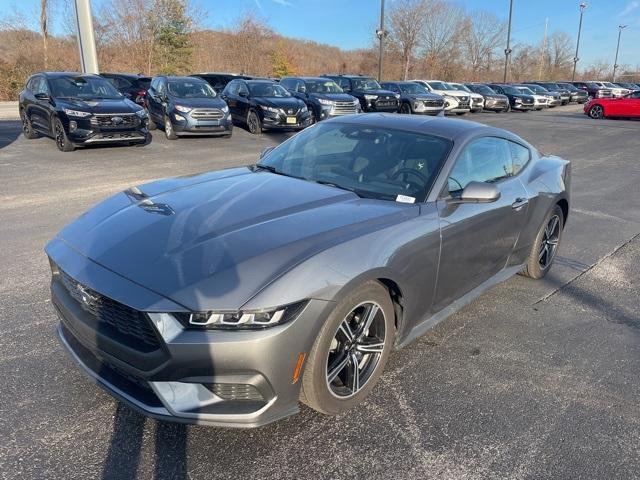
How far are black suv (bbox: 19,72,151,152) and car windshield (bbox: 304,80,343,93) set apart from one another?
26.2ft

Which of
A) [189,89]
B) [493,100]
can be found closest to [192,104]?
[189,89]

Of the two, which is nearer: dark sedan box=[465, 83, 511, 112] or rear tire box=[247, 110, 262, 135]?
rear tire box=[247, 110, 262, 135]

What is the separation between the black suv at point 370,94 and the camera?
21.5 m

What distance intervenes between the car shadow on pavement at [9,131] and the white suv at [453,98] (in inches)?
727

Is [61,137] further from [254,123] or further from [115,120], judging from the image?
[254,123]

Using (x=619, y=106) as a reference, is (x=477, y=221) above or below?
below

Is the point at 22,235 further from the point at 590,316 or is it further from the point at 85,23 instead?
the point at 85,23

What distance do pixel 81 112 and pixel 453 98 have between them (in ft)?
65.4

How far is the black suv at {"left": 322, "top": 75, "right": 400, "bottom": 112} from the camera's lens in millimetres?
21513

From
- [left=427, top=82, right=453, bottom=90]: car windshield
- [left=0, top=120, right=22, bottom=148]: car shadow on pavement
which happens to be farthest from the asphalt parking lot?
[left=427, top=82, right=453, bottom=90]: car windshield

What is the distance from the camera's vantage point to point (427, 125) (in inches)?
151

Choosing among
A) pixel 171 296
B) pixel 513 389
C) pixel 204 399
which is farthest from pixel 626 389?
pixel 171 296

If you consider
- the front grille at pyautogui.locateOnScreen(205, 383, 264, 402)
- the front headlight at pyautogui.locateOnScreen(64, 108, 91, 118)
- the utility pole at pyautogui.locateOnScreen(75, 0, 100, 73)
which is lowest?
the front grille at pyautogui.locateOnScreen(205, 383, 264, 402)

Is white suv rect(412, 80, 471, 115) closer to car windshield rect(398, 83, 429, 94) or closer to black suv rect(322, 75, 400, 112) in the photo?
car windshield rect(398, 83, 429, 94)
